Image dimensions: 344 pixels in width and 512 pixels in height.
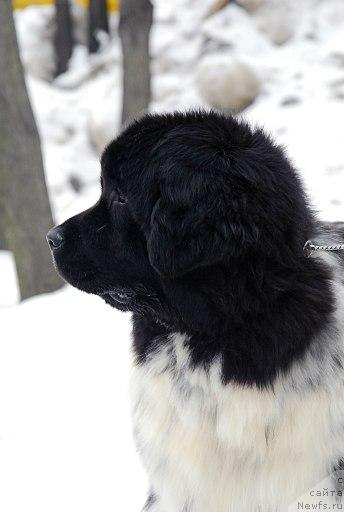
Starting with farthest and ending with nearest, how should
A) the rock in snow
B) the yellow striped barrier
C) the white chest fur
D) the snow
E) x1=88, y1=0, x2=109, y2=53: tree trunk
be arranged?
the yellow striped barrier < x1=88, y1=0, x2=109, y2=53: tree trunk < the rock in snow < the snow < the white chest fur

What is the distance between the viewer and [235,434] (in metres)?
2.12

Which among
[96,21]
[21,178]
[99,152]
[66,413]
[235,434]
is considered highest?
[235,434]

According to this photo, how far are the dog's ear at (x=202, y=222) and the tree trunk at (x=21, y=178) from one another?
4188 millimetres

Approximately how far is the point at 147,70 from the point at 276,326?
23.5 ft

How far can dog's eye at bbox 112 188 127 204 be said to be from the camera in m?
2.19

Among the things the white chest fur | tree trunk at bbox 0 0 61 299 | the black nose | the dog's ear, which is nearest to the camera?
the dog's ear

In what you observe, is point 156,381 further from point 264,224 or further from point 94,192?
point 94,192

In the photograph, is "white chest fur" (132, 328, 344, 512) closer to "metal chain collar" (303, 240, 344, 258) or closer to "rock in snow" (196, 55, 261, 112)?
"metal chain collar" (303, 240, 344, 258)

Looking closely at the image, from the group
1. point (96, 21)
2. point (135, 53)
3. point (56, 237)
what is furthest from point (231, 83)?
point (56, 237)

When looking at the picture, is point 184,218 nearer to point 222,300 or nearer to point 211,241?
point 211,241

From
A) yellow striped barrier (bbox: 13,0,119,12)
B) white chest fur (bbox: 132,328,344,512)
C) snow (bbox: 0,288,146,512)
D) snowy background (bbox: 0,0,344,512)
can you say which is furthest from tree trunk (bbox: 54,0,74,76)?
white chest fur (bbox: 132,328,344,512)

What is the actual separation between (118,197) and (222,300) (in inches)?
20.7

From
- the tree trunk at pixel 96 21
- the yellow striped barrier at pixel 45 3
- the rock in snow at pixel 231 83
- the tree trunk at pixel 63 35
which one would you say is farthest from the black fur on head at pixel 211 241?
the yellow striped barrier at pixel 45 3

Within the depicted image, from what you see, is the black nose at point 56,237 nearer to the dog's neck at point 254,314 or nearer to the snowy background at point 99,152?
the dog's neck at point 254,314
